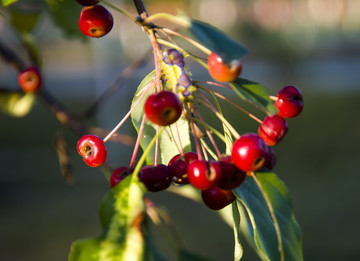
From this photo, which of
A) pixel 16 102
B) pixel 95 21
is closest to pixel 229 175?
pixel 95 21

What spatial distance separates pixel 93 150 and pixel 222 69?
0.64ft

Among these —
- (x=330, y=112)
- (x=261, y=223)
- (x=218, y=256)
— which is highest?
(x=261, y=223)

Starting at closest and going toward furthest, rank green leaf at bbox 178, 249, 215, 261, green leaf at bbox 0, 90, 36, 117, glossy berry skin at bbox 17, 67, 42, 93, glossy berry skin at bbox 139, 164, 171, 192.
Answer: glossy berry skin at bbox 139, 164, 171, 192 → green leaf at bbox 178, 249, 215, 261 → glossy berry skin at bbox 17, 67, 42, 93 → green leaf at bbox 0, 90, 36, 117

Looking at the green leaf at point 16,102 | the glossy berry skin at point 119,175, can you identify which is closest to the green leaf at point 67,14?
the green leaf at point 16,102

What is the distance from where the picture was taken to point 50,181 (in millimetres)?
4609

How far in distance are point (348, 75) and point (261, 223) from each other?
8.77 metres

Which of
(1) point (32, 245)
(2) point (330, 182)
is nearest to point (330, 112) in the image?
(2) point (330, 182)

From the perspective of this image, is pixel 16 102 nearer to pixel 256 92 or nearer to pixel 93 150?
pixel 93 150

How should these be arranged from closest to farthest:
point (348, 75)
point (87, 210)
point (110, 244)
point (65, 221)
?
point (110, 244)
point (65, 221)
point (87, 210)
point (348, 75)

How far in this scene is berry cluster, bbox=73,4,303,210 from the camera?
1.46 ft

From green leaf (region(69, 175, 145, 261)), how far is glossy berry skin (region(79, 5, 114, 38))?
0.66 ft

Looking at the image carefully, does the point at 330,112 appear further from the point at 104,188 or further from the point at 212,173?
the point at 212,173

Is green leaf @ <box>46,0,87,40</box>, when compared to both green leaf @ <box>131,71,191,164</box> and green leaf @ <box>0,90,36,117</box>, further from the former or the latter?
green leaf @ <box>131,71,191,164</box>

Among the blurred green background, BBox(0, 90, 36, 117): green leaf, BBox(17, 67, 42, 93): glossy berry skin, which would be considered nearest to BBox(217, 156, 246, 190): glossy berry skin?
the blurred green background
